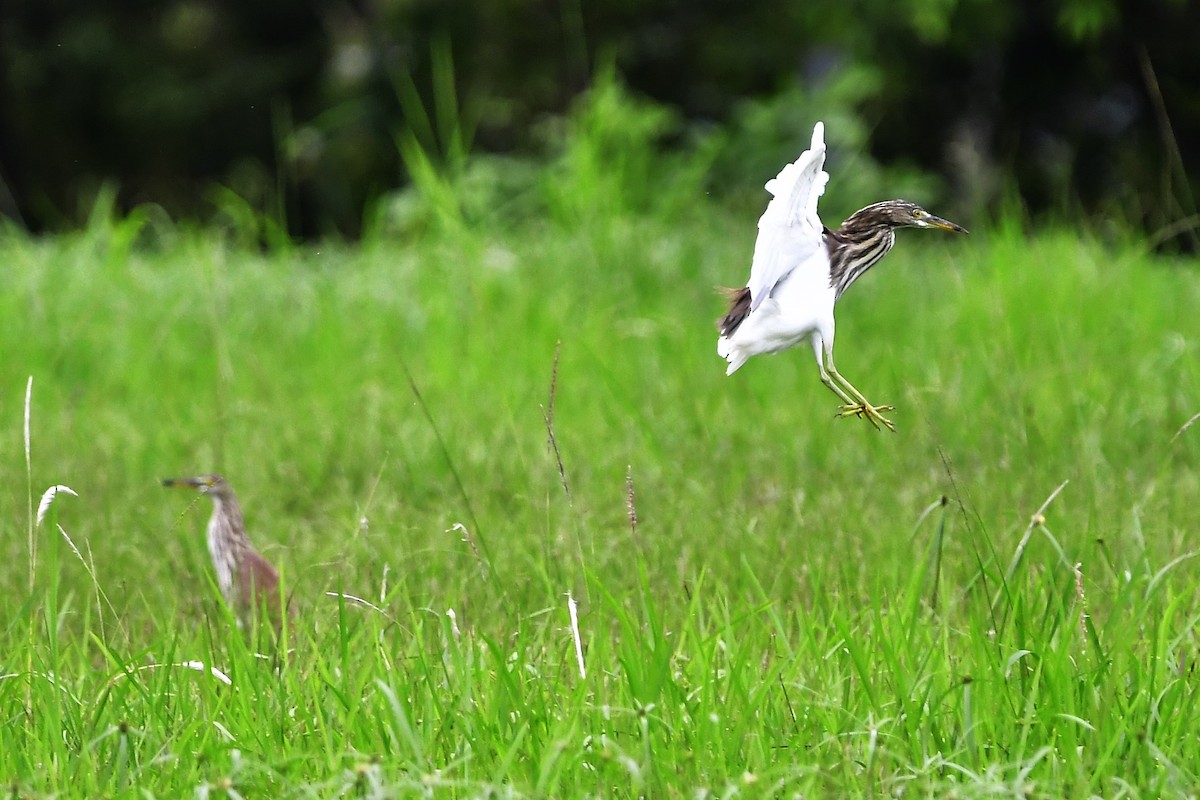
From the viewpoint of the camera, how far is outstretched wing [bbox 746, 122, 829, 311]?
1.74 m

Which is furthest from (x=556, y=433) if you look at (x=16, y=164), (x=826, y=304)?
(x=16, y=164)

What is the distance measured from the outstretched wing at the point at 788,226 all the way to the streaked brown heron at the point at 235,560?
1987 millimetres

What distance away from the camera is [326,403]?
5.60m

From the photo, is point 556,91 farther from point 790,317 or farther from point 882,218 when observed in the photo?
point 790,317

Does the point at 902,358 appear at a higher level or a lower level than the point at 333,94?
lower

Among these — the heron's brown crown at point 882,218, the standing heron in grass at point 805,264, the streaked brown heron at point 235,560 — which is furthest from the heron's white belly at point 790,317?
the streaked brown heron at point 235,560

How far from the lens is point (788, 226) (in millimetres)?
1808

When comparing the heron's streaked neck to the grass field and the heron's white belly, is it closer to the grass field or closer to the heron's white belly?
the heron's white belly

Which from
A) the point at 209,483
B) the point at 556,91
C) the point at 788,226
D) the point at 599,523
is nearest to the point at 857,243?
the point at 788,226

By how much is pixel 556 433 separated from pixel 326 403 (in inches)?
40.0

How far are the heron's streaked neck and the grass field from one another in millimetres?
600

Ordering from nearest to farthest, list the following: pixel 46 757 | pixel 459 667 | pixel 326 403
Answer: pixel 46 757
pixel 459 667
pixel 326 403

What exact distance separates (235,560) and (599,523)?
36.9 inches

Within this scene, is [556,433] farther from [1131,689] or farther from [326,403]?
[1131,689]
